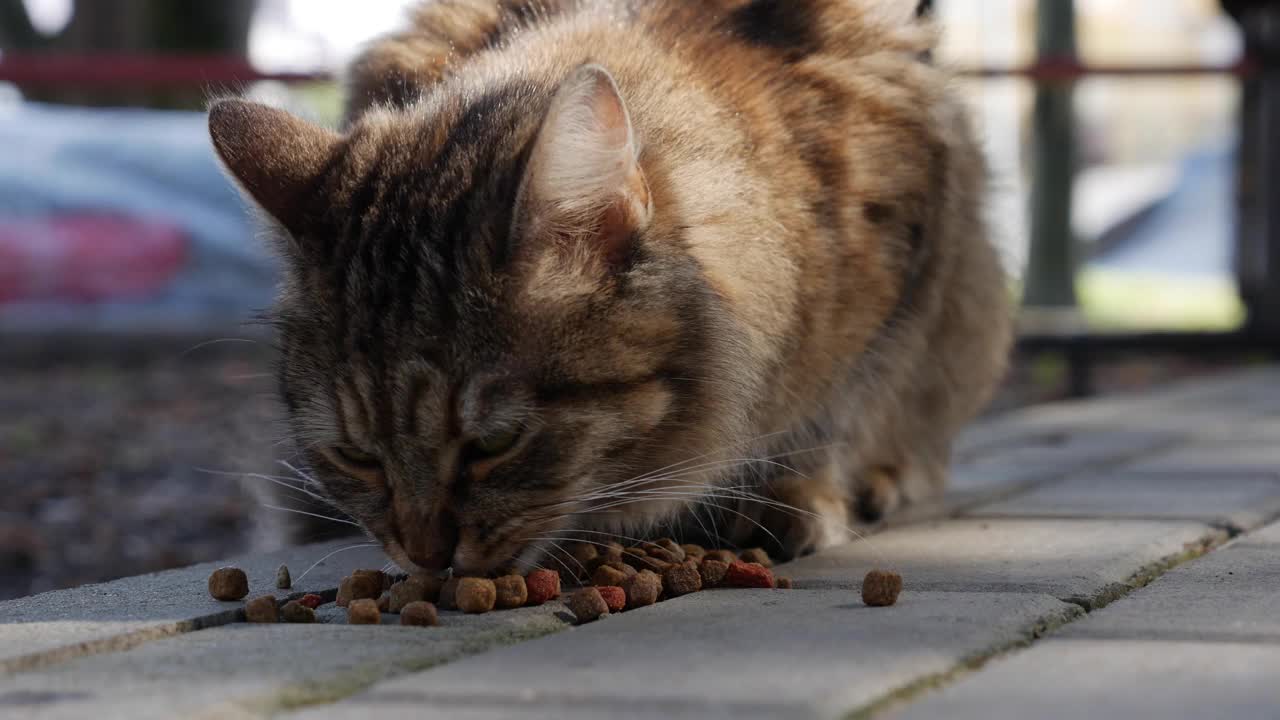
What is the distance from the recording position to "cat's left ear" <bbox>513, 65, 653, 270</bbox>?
7.58 ft

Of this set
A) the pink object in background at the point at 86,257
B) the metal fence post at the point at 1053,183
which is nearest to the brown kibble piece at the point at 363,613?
the pink object in background at the point at 86,257

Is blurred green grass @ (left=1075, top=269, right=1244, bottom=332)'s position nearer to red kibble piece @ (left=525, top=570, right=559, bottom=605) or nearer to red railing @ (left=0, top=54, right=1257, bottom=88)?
red railing @ (left=0, top=54, right=1257, bottom=88)

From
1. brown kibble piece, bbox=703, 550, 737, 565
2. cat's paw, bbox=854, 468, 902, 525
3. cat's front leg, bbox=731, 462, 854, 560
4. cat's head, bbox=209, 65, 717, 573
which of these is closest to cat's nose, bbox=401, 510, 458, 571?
cat's head, bbox=209, 65, 717, 573

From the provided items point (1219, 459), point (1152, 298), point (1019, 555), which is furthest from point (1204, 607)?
point (1152, 298)

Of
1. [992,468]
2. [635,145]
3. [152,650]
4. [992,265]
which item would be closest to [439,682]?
[152,650]

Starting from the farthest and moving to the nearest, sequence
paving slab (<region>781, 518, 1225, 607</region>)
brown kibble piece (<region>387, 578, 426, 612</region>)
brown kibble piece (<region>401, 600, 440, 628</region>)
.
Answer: paving slab (<region>781, 518, 1225, 607</region>)
brown kibble piece (<region>387, 578, 426, 612</region>)
brown kibble piece (<region>401, 600, 440, 628</region>)

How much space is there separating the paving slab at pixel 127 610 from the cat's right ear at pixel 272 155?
585mm

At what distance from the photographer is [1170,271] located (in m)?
9.59

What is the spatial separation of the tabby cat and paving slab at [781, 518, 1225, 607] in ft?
0.51

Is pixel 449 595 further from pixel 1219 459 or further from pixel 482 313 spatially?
pixel 1219 459

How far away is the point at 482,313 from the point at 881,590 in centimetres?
70

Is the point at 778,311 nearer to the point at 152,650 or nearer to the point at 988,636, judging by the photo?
the point at 988,636

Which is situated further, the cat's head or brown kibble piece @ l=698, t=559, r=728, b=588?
brown kibble piece @ l=698, t=559, r=728, b=588

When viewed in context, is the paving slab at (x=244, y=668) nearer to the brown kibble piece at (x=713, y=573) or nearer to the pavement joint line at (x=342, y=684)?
the pavement joint line at (x=342, y=684)
